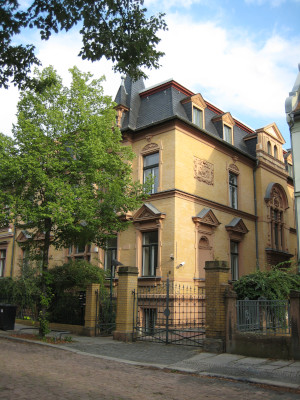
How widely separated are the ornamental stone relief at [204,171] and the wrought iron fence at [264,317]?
10.4 meters

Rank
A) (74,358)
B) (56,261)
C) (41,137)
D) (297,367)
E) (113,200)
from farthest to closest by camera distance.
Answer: (56,261) → (113,200) → (41,137) → (74,358) → (297,367)

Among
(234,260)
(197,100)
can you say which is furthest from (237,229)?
(197,100)

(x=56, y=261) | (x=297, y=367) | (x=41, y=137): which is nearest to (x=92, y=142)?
(x=41, y=137)

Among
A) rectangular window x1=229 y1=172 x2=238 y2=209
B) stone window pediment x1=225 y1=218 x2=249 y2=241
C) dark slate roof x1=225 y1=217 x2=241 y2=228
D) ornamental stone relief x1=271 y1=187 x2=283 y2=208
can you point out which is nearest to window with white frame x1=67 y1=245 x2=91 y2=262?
stone window pediment x1=225 y1=218 x2=249 y2=241

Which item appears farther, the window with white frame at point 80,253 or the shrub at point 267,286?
the window with white frame at point 80,253

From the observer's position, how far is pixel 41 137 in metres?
14.3

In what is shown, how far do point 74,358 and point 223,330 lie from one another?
406cm

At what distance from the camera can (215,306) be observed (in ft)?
36.7

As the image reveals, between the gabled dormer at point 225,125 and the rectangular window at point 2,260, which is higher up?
the gabled dormer at point 225,125

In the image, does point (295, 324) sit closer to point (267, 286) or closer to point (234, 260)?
point (267, 286)

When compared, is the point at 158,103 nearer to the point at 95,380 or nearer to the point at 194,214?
the point at 194,214

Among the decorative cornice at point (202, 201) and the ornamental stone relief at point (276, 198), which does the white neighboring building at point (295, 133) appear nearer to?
the decorative cornice at point (202, 201)

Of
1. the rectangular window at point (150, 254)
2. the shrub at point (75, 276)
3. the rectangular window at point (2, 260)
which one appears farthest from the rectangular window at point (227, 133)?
the rectangular window at point (2, 260)

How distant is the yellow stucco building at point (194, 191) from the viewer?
1939cm
